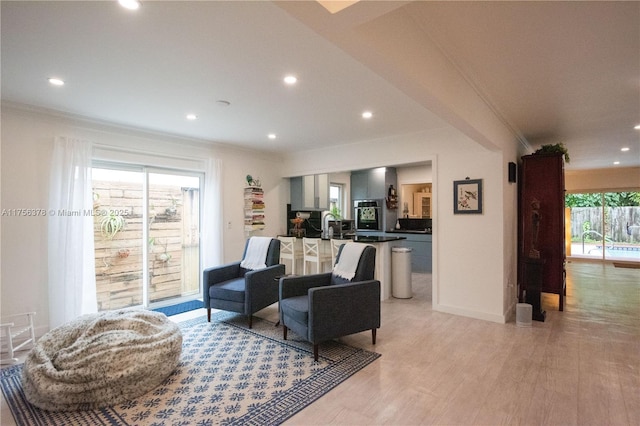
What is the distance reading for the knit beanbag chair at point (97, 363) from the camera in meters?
2.10

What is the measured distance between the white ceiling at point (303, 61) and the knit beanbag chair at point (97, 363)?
6.74 feet

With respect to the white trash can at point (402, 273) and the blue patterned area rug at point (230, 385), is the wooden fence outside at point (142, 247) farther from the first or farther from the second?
the white trash can at point (402, 273)

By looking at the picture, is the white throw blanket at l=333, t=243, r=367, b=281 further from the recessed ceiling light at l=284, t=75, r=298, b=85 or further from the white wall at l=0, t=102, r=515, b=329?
the recessed ceiling light at l=284, t=75, r=298, b=85

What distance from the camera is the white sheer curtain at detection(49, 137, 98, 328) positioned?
11.2 feet

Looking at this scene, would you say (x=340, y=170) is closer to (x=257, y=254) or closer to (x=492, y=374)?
(x=257, y=254)

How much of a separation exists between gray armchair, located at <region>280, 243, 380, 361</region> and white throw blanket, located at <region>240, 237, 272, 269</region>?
977 millimetres

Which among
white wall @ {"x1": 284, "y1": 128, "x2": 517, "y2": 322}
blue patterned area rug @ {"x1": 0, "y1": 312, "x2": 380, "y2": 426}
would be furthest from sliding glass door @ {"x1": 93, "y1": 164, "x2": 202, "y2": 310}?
white wall @ {"x1": 284, "y1": 128, "x2": 517, "y2": 322}

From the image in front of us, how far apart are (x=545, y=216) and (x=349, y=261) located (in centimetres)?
302

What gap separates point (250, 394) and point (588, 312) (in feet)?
14.7

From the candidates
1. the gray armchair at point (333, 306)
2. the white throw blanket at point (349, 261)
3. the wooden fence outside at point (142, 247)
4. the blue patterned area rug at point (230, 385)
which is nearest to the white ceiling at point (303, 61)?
the wooden fence outside at point (142, 247)

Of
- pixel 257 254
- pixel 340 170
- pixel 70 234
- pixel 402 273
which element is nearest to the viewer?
pixel 70 234

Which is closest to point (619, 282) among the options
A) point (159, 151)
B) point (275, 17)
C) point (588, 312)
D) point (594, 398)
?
point (588, 312)

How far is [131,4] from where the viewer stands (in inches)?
66.7

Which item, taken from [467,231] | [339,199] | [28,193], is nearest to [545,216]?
A: [467,231]
